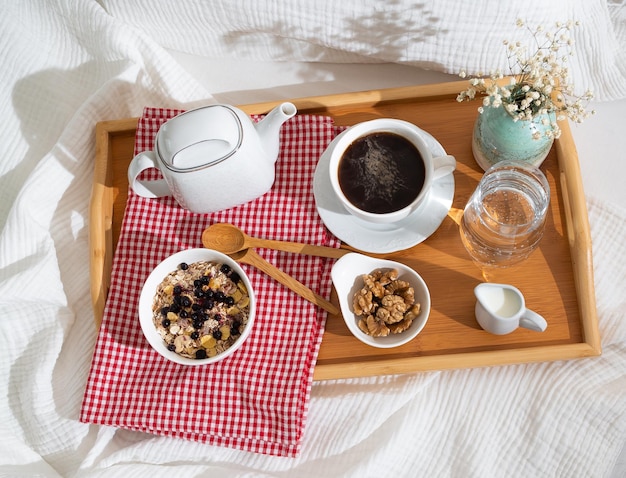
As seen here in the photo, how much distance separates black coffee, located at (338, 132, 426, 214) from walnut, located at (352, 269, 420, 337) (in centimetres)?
14

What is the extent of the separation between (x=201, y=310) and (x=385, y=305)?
0.33 m

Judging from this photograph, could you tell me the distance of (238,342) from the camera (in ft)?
3.62

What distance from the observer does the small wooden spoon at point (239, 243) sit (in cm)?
118

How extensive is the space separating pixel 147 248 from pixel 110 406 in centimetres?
31

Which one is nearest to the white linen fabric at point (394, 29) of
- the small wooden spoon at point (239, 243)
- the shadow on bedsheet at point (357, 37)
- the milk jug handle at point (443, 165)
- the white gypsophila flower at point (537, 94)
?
the shadow on bedsheet at point (357, 37)

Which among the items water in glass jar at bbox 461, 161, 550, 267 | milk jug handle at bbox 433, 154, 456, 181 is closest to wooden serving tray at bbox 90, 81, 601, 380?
water in glass jar at bbox 461, 161, 550, 267

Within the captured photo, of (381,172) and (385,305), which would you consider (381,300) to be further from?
(381,172)

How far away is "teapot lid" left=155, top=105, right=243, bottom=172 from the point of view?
104 cm


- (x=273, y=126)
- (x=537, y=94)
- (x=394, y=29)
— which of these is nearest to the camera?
(x=537, y=94)

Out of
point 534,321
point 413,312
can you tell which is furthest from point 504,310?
point 413,312

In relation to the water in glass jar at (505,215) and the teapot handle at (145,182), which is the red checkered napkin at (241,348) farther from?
the water in glass jar at (505,215)

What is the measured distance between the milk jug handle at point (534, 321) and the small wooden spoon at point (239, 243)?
34 centimetres

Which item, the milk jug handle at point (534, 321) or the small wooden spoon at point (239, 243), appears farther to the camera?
the small wooden spoon at point (239, 243)

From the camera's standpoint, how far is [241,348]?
3.84 ft
